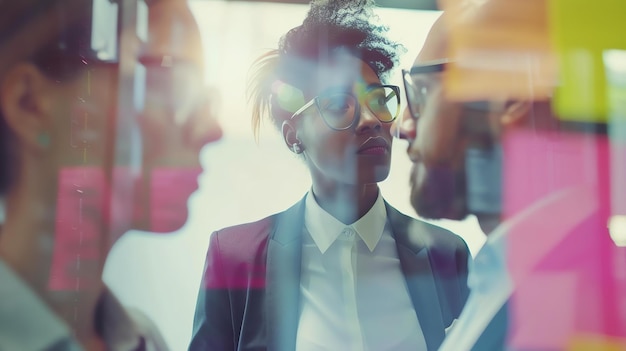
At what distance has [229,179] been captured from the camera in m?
1.28

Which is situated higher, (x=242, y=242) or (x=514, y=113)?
(x=514, y=113)

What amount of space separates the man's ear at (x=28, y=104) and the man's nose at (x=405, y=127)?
0.87 metres

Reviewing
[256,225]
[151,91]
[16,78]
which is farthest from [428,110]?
[16,78]

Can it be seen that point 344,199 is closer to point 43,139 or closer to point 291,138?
point 291,138

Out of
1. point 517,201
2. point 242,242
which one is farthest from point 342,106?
point 517,201

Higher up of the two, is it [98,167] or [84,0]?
[84,0]

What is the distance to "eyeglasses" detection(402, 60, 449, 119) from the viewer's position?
4.35 feet

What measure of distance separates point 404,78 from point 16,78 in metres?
0.98

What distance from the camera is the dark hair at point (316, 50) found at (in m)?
1.29

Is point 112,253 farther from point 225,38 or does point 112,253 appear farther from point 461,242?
point 461,242

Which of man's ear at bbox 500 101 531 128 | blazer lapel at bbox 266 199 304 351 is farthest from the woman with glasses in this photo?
man's ear at bbox 500 101 531 128

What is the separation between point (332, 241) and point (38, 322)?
0.74 metres

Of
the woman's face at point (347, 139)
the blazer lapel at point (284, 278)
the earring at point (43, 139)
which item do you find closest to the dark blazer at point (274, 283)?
the blazer lapel at point (284, 278)

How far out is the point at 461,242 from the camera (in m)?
1.33
